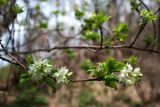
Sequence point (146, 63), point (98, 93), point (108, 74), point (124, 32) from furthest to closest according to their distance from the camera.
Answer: point (98, 93), point (146, 63), point (124, 32), point (108, 74)

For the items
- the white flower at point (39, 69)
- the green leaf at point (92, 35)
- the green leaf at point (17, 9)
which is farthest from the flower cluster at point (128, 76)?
the green leaf at point (92, 35)

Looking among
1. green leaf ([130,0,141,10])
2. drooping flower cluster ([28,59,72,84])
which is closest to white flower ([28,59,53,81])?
drooping flower cluster ([28,59,72,84])

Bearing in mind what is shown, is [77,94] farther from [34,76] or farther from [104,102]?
[34,76]

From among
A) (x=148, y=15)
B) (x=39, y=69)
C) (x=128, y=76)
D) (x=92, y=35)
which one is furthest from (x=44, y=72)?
(x=92, y=35)

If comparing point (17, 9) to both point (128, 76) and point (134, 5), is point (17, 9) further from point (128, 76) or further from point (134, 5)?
point (128, 76)

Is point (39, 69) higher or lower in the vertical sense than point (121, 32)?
lower

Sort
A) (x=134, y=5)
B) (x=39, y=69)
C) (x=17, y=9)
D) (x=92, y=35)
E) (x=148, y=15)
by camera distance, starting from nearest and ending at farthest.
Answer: (x=39, y=69), (x=148, y=15), (x=134, y=5), (x=17, y=9), (x=92, y=35)

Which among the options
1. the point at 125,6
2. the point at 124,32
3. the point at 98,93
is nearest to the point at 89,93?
the point at 98,93

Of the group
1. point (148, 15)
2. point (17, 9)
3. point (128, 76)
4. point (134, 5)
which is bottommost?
point (128, 76)

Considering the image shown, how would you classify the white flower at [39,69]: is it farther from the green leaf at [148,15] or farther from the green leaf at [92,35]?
the green leaf at [92,35]
